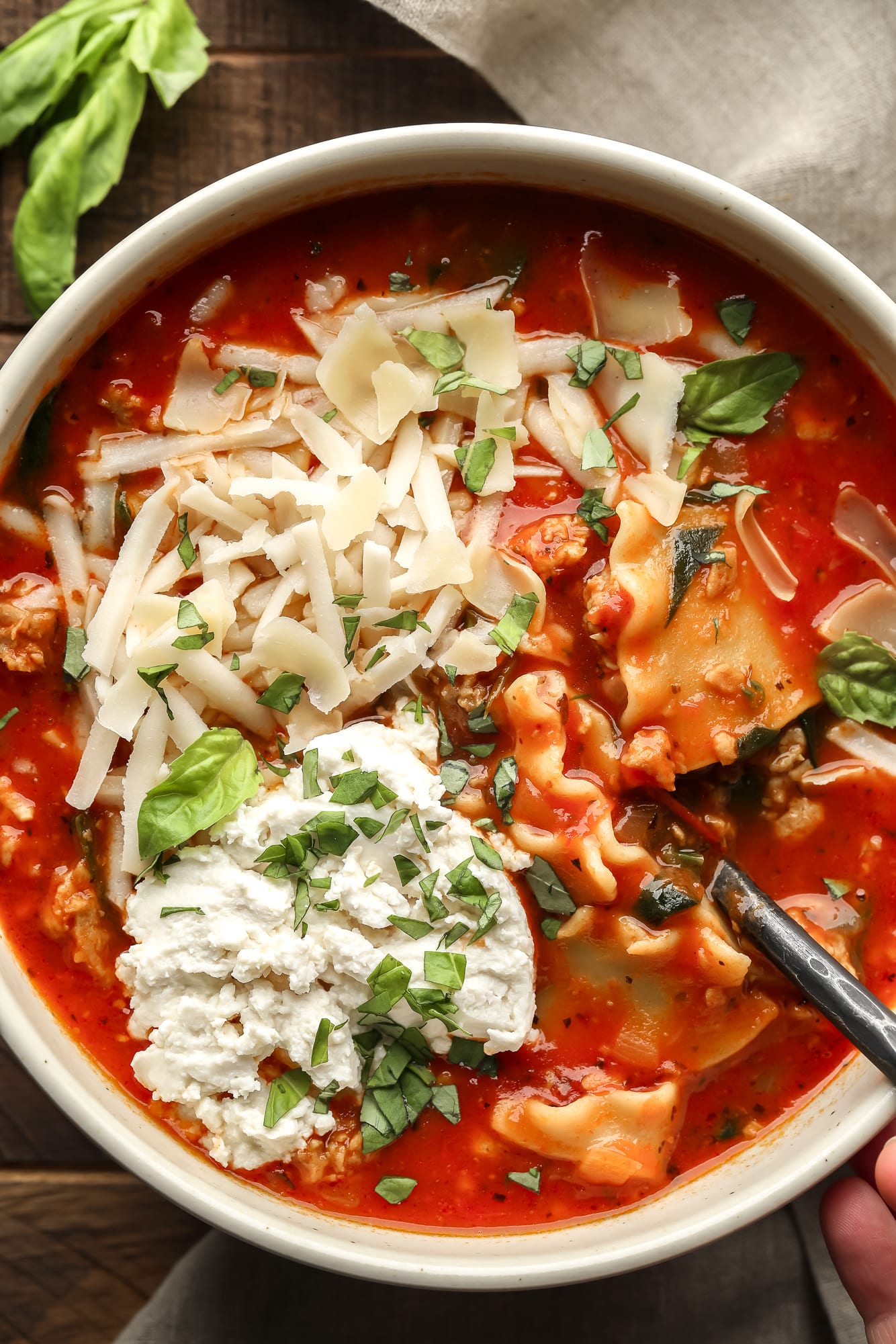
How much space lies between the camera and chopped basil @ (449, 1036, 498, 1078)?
8.24 feet

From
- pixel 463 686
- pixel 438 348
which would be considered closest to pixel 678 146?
pixel 438 348

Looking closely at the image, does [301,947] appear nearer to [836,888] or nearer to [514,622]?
[514,622]

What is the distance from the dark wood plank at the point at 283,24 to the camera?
9.77ft

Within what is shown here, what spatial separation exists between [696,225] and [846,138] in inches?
29.5

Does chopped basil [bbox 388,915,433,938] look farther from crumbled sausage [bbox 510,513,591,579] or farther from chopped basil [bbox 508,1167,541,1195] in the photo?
crumbled sausage [bbox 510,513,591,579]

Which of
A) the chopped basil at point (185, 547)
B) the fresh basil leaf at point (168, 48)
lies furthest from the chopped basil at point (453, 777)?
the fresh basil leaf at point (168, 48)

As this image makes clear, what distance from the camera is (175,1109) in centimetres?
258

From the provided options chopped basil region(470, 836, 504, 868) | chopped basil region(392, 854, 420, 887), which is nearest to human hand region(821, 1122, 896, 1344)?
chopped basil region(470, 836, 504, 868)

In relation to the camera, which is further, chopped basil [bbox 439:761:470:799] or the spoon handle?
chopped basil [bbox 439:761:470:799]

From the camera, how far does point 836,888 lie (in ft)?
8.48

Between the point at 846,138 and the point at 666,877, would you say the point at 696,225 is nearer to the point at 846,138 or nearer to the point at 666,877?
the point at 846,138

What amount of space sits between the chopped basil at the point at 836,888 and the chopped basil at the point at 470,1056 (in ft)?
2.89

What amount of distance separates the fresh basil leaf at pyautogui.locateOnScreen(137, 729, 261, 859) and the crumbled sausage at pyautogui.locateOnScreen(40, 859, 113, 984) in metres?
0.25

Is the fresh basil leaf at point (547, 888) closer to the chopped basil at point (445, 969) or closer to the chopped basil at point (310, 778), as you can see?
the chopped basil at point (445, 969)
